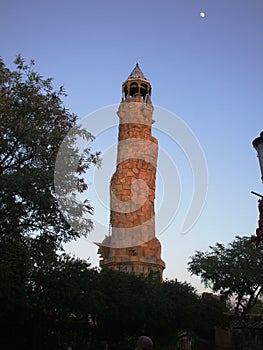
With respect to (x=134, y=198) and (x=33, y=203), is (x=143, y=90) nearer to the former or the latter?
(x=134, y=198)

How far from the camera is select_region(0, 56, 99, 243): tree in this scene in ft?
37.4

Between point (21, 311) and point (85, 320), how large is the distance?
3.18 metres

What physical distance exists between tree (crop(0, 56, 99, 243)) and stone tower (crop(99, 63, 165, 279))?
12916 mm

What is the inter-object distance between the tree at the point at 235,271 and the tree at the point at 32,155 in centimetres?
1367

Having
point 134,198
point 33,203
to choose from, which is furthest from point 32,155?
point 134,198

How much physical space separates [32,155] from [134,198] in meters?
15.4

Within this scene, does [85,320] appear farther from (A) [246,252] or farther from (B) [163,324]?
(A) [246,252]

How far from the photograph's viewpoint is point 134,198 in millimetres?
27781

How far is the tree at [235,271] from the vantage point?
23.0 m

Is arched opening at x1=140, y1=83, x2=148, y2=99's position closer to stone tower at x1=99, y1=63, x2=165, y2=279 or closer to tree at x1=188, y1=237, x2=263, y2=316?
stone tower at x1=99, y1=63, x2=165, y2=279

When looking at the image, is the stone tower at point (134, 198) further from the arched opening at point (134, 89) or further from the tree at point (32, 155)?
the tree at point (32, 155)

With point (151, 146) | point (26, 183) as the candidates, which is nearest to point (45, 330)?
point (26, 183)

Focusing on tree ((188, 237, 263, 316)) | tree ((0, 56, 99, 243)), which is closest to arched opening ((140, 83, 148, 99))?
tree ((188, 237, 263, 316))

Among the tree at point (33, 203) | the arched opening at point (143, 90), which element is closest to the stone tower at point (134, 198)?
the arched opening at point (143, 90)
